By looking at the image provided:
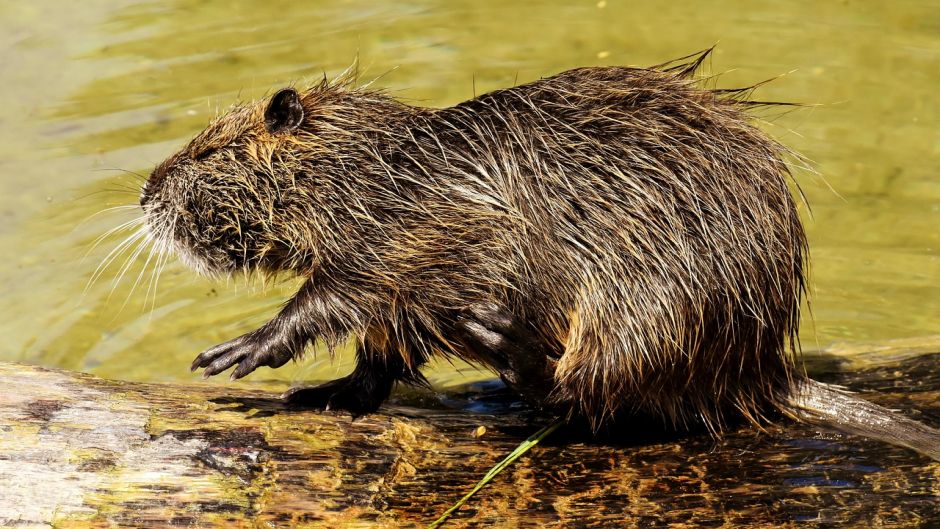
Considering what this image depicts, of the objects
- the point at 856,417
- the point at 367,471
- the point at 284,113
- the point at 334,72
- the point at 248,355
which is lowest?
the point at 367,471

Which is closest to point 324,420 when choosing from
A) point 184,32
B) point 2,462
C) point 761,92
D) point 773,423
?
point 2,462

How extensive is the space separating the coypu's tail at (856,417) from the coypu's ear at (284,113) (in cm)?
203

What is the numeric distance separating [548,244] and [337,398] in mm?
919

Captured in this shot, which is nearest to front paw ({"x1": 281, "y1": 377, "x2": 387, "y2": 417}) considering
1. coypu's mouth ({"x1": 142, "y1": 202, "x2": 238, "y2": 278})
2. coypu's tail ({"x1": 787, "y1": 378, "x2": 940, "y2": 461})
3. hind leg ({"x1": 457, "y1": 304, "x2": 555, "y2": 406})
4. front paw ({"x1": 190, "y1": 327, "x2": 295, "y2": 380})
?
front paw ({"x1": 190, "y1": 327, "x2": 295, "y2": 380})

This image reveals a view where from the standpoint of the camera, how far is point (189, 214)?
12.5ft

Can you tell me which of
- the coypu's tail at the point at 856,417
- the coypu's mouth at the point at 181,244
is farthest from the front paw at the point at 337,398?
the coypu's tail at the point at 856,417

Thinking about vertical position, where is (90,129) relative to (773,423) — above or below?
above

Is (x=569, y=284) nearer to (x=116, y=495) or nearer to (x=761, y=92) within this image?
(x=116, y=495)

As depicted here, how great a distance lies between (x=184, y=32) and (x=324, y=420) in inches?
200

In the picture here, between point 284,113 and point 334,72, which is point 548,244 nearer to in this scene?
point 284,113

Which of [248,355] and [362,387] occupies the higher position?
[248,355]

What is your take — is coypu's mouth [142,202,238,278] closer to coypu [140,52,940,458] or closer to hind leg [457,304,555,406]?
coypu [140,52,940,458]

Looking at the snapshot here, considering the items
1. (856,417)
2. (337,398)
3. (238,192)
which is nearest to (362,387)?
(337,398)

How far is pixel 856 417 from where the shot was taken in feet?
11.9
